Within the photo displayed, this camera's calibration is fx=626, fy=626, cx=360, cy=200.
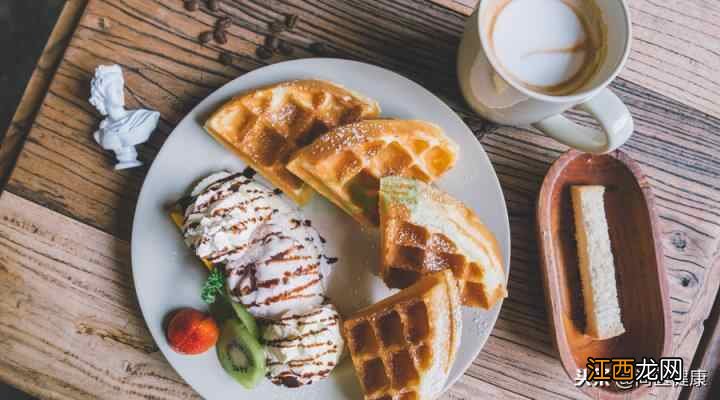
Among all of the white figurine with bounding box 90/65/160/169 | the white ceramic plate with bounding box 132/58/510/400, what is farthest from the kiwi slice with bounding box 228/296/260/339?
the white figurine with bounding box 90/65/160/169

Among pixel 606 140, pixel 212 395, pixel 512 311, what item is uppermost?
pixel 606 140

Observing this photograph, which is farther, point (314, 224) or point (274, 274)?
point (314, 224)

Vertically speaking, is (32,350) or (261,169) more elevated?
(261,169)

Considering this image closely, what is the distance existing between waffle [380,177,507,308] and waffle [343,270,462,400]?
0.15 ft

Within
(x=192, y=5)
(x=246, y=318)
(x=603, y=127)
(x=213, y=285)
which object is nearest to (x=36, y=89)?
(x=192, y=5)

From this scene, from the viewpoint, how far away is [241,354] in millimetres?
1455

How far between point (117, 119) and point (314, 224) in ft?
1.76

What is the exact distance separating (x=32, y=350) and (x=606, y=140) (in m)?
1.42

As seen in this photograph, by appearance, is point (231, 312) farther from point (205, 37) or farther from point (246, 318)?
point (205, 37)

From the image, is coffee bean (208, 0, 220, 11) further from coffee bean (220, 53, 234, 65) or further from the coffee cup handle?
the coffee cup handle

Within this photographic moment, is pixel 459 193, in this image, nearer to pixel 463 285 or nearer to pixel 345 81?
pixel 463 285

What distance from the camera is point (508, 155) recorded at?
1620 millimetres

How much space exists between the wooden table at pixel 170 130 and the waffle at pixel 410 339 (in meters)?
0.26

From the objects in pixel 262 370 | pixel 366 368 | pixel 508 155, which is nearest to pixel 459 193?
pixel 508 155
